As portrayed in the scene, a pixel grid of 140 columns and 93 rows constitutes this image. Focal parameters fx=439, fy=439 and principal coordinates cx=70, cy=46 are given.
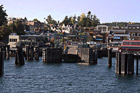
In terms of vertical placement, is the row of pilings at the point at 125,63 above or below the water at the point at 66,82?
above

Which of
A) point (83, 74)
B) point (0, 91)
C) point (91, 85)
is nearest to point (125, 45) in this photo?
point (83, 74)

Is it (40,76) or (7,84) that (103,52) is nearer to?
(40,76)

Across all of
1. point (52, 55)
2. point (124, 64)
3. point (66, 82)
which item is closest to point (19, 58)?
point (52, 55)

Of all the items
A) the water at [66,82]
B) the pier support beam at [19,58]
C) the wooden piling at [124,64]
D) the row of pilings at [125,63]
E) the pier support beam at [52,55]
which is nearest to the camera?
the water at [66,82]

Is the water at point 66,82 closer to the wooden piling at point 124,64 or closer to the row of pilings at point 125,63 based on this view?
the row of pilings at point 125,63

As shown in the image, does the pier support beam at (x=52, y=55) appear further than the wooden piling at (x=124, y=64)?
Yes

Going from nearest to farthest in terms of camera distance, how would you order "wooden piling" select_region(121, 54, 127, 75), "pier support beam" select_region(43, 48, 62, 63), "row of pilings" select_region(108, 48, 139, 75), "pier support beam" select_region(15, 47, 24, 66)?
"row of pilings" select_region(108, 48, 139, 75), "wooden piling" select_region(121, 54, 127, 75), "pier support beam" select_region(15, 47, 24, 66), "pier support beam" select_region(43, 48, 62, 63)

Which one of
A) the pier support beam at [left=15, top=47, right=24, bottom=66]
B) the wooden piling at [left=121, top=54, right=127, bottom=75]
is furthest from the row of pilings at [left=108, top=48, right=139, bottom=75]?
the pier support beam at [left=15, top=47, right=24, bottom=66]

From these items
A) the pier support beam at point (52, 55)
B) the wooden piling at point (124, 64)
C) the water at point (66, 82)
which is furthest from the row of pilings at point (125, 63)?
the pier support beam at point (52, 55)

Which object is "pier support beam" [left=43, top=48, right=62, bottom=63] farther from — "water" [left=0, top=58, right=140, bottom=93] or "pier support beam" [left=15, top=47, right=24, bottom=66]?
"water" [left=0, top=58, right=140, bottom=93]

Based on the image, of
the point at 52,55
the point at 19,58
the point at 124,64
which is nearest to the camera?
the point at 124,64

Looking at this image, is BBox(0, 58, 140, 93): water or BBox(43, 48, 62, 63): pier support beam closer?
BBox(0, 58, 140, 93): water

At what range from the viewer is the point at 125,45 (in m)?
147

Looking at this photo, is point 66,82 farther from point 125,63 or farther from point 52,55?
point 52,55
